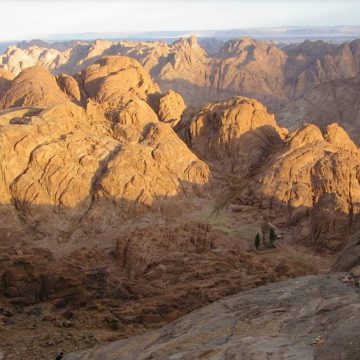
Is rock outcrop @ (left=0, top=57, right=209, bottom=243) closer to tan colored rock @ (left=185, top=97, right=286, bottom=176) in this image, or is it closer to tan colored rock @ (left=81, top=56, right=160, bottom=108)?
tan colored rock @ (left=185, top=97, right=286, bottom=176)

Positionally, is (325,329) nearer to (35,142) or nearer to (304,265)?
(304,265)

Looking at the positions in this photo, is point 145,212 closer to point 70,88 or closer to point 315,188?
point 315,188

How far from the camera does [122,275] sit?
32812 millimetres

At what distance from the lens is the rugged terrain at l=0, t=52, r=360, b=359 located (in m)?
27.5

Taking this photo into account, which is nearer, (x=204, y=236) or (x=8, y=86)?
(x=204, y=236)

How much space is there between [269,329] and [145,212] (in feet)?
79.1

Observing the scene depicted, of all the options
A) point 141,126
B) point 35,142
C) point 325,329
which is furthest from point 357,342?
point 141,126

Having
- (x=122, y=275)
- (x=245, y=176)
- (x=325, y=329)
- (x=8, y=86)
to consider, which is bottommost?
(x=122, y=275)

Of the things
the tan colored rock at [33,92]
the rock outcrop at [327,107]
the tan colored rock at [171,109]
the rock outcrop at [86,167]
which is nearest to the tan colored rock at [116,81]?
the tan colored rock at [171,109]

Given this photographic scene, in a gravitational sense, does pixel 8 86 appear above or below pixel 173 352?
above

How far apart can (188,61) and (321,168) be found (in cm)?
12264

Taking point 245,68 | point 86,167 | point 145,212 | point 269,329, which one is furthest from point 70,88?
point 245,68

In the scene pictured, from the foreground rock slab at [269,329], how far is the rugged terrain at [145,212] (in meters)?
6.91

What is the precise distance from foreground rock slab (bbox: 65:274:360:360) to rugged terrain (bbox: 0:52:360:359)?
22.7 ft
